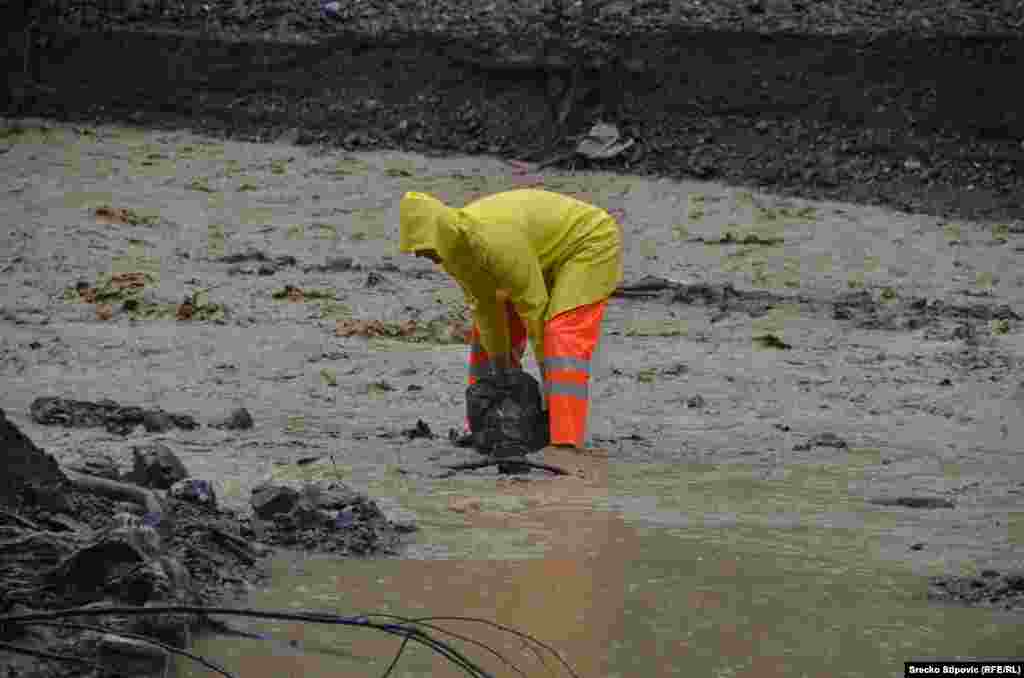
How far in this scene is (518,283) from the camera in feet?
→ 24.5

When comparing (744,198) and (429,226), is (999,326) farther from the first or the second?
(429,226)

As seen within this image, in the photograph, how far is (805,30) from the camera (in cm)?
1591

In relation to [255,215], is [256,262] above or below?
below

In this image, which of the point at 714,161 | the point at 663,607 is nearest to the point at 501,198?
the point at 663,607

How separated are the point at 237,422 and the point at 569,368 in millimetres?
1648

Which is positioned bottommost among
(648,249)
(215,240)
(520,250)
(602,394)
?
(602,394)

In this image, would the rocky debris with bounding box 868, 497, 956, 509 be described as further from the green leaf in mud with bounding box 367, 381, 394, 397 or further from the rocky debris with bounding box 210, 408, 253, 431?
the green leaf in mud with bounding box 367, 381, 394, 397

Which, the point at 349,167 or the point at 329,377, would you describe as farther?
the point at 349,167

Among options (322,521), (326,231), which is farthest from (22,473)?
(326,231)

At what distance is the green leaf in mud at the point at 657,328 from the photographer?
11.0 meters

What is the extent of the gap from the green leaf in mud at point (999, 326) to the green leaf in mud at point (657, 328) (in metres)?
2.04

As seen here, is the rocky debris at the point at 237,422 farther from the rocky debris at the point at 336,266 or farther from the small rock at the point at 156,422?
the rocky debris at the point at 336,266

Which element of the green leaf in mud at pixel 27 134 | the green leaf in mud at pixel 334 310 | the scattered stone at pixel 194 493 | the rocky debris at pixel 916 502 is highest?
the green leaf in mud at pixel 27 134

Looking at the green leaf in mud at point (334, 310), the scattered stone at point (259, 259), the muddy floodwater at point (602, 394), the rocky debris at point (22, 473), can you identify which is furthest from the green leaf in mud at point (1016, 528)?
the scattered stone at point (259, 259)
